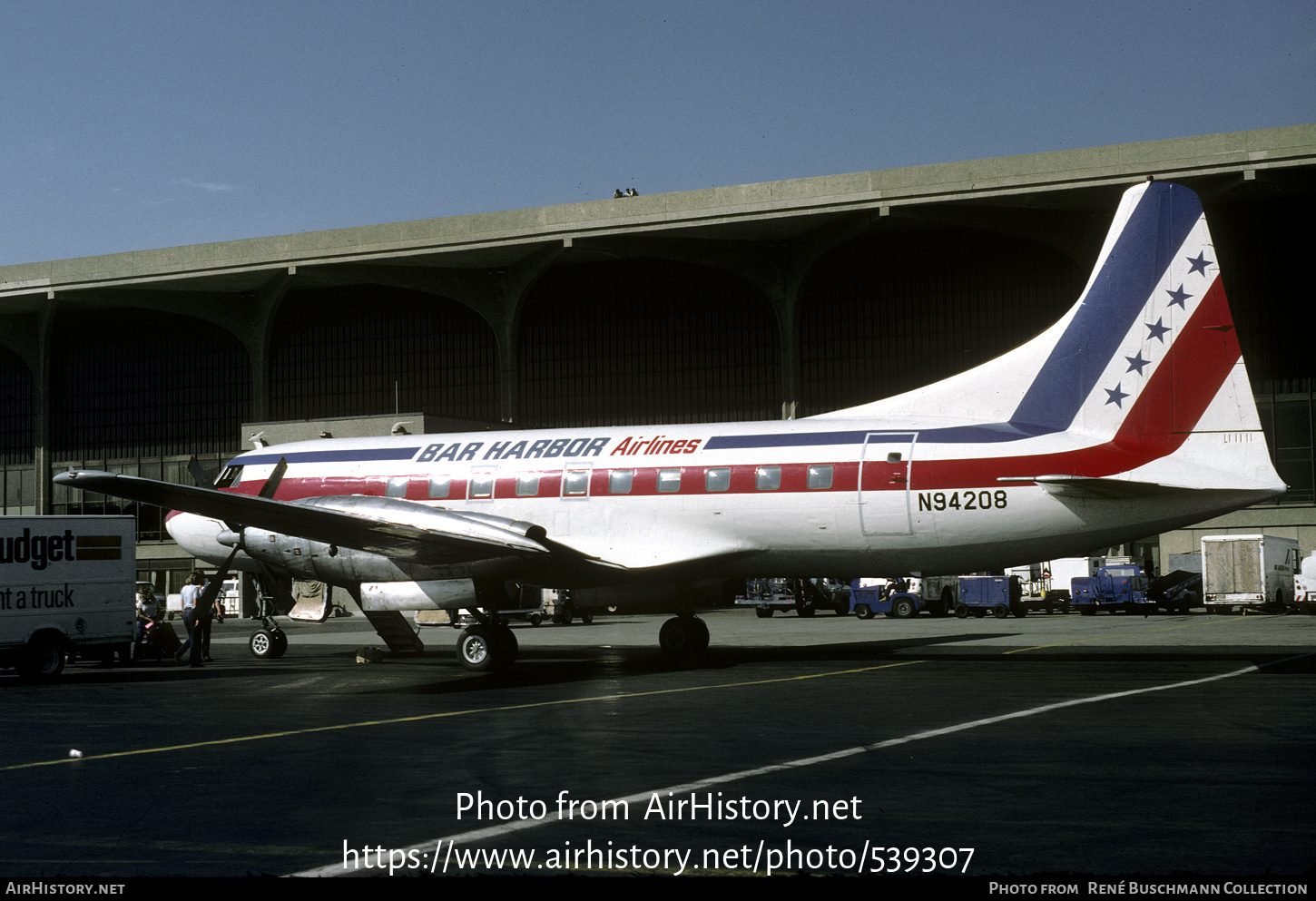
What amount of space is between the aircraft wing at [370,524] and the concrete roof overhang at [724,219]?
4212cm

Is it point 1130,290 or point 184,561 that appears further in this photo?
point 184,561

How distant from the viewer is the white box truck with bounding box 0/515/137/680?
22.9 m

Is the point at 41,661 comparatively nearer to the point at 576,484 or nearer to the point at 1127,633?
the point at 576,484

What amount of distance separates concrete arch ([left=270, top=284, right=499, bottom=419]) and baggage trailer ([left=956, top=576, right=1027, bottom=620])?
30.4 metres

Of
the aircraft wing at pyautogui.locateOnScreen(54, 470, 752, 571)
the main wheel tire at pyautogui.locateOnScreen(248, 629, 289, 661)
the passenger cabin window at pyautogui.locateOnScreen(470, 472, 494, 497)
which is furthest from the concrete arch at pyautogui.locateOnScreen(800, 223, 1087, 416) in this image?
the aircraft wing at pyautogui.locateOnScreen(54, 470, 752, 571)

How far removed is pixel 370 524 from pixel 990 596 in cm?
3579

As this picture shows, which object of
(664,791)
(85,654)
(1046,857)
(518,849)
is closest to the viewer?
(1046,857)

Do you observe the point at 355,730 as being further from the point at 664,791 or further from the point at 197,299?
the point at 197,299

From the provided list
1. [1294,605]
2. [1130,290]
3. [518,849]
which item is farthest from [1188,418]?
[1294,605]

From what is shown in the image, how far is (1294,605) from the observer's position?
164ft

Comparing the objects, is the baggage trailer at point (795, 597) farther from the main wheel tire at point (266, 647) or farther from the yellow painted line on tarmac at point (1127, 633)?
the main wheel tire at point (266, 647)

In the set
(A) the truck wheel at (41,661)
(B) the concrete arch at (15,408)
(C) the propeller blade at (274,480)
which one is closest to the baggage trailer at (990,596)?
(C) the propeller blade at (274,480)

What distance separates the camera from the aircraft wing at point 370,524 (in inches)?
792

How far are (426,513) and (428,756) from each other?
32.8ft
